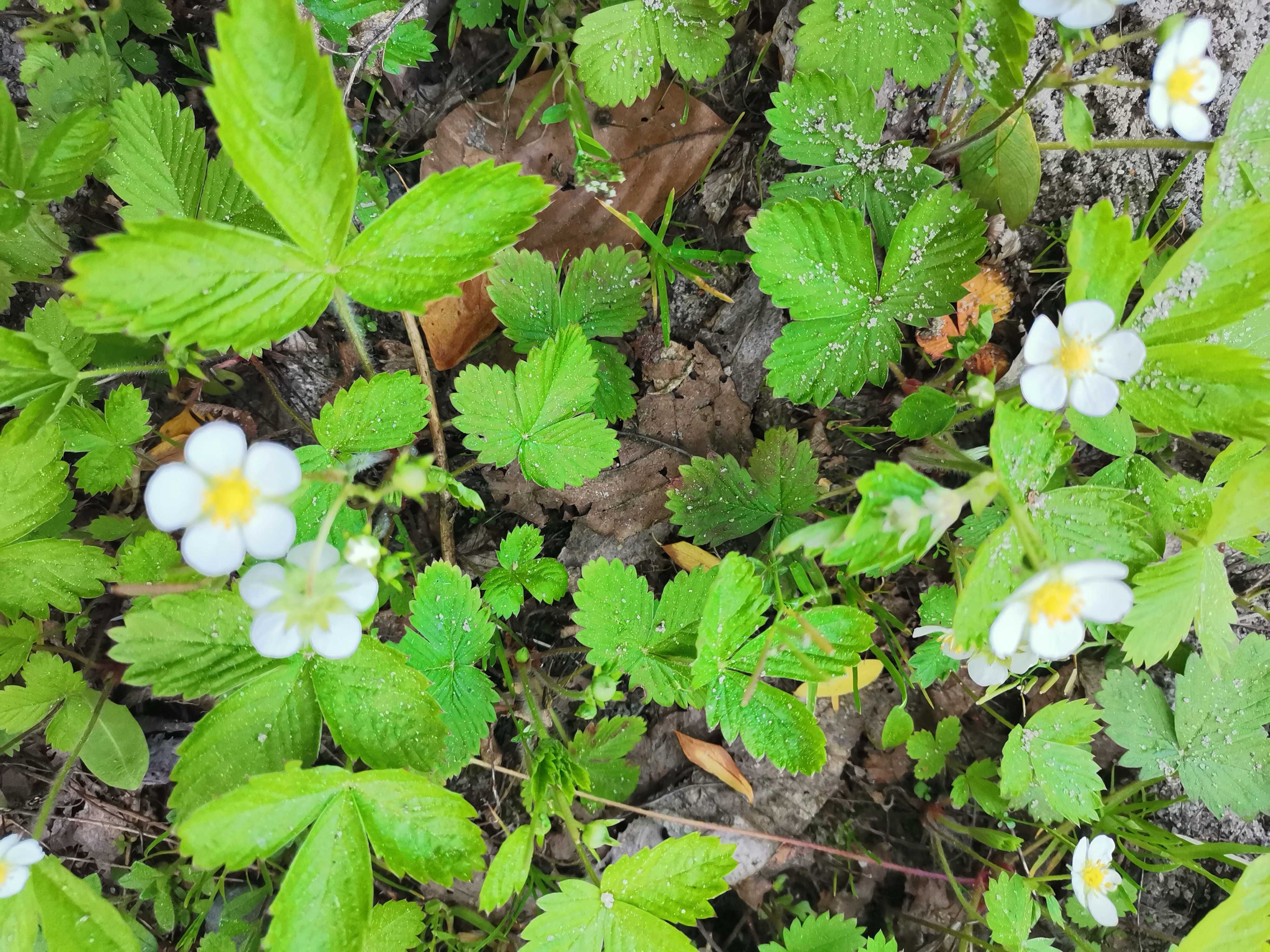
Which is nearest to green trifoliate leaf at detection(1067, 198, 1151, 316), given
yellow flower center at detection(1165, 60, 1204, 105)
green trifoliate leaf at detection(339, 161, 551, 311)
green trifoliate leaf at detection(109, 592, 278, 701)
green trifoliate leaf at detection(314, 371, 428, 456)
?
yellow flower center at detection(1165, 60, 1204, 105)

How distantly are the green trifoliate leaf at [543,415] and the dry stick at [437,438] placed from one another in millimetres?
213

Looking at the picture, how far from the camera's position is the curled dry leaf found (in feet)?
8.32

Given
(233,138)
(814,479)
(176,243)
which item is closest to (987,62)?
(814,479)

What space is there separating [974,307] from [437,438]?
1.91m

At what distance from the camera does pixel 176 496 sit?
1289 mm

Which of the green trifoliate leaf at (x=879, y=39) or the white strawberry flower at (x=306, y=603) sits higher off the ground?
the green trifoliate leaf at (x=879, y=39)

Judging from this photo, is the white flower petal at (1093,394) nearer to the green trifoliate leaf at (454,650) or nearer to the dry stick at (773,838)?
the green trifoliate leaf at (454,650)

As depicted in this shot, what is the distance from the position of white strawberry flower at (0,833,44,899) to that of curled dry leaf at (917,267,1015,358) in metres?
2.96

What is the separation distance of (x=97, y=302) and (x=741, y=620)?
1.53 meters

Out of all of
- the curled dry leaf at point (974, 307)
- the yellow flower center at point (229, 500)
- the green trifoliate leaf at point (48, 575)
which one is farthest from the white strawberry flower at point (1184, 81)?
the green trifoliate leaf at point (48, 575)

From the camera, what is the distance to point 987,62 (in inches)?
72.3

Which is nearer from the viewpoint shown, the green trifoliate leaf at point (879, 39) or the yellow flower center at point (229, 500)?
the yellow flower center at point (229, 500)

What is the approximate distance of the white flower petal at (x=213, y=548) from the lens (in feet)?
4.24

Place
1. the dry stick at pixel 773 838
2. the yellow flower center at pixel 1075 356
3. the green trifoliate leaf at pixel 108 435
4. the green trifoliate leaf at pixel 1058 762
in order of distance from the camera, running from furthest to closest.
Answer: the dry stick at pixel 773 838, the green trifoliate leaf at pixel 1058 762, the green trifoliate leaf at pixel 108 435, the yellow flower center at pixel 1075 356
